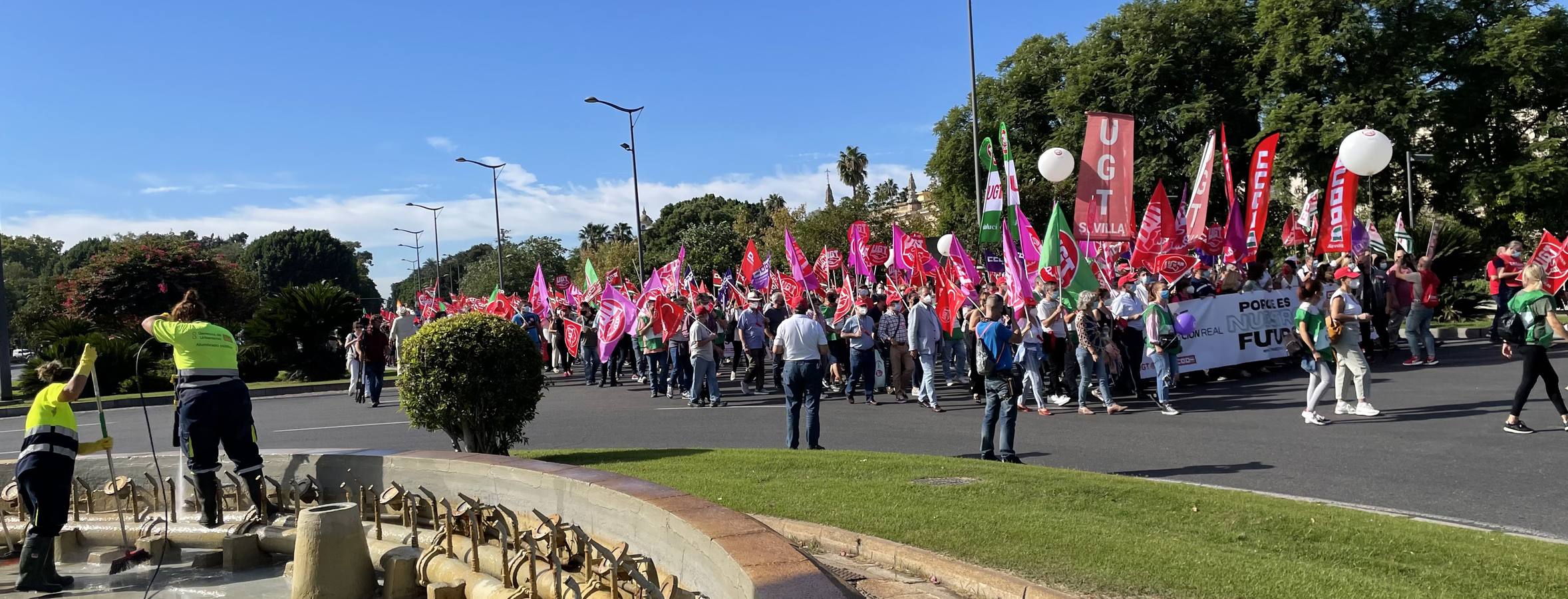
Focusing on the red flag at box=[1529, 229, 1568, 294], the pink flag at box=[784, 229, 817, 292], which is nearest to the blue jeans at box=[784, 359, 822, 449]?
the pink flag at box=[784, 229, 817, 292]

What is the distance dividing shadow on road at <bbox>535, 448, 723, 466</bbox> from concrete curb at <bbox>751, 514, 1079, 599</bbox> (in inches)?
100

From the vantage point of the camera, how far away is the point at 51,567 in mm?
6000

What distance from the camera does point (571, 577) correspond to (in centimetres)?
432

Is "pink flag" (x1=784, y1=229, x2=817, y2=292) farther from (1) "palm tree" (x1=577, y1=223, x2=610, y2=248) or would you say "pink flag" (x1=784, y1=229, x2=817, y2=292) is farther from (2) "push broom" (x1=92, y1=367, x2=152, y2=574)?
(1) "palm tree" (x1=577, y1=223, x2=610, y2=248)

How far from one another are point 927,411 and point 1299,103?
22010mm

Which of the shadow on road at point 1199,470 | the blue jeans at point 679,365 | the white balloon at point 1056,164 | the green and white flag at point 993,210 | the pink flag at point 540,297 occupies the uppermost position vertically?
the white balloon at point 1056,164

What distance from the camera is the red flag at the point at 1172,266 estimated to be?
1508 cm

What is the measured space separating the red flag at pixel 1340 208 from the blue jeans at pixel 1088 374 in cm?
705

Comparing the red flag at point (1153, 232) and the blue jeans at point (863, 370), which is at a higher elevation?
the red flag at point (1153, 232)

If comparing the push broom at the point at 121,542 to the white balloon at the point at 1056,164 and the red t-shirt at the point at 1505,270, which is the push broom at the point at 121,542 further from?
the red t-shirt at the point at 1505,270

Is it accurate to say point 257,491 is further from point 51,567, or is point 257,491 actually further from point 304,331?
point 304,331

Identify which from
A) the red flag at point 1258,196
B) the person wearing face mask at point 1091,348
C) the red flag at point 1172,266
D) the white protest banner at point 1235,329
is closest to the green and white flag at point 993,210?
the red flag at point 1172,266

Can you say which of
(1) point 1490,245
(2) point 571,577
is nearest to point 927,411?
(2) point 571,577

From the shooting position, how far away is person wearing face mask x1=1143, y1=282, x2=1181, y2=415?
38.7ft
